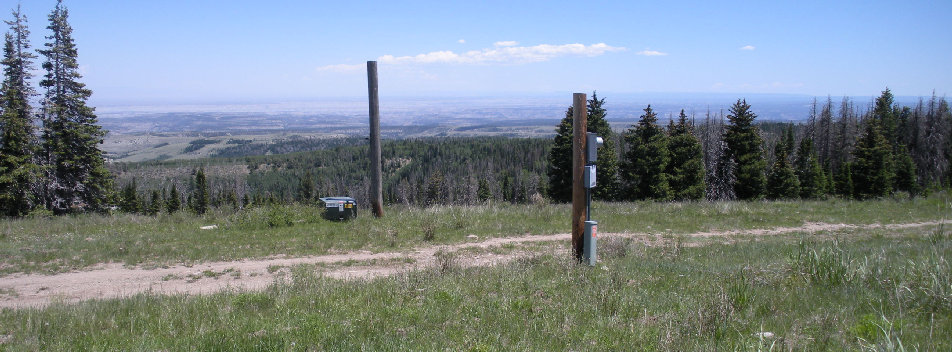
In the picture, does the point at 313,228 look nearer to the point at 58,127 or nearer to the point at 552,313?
the point at 552,313

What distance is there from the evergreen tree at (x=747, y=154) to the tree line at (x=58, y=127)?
45699mm

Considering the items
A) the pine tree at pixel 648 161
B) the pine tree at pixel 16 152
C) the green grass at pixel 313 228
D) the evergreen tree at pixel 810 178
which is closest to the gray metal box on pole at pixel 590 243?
the green grass at pixel 313 228

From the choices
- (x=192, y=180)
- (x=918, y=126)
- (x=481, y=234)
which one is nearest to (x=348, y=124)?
(x=192, y=180)

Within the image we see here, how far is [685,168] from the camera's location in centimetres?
4381

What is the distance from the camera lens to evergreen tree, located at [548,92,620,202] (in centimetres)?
4078

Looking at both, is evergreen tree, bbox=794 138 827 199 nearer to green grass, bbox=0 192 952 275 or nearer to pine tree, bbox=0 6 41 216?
green grass, bbox=0 192 952 275

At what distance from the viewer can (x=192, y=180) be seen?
120 m

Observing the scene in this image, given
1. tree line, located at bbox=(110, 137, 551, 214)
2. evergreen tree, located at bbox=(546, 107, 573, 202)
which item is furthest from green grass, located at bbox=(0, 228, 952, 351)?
tree line, located at bbox=(110, 137, 551, 214)

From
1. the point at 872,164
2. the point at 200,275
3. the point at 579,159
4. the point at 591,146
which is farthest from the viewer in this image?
the point at 872,164

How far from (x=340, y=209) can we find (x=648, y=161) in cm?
3382

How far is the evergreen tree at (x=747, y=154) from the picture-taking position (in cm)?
4394

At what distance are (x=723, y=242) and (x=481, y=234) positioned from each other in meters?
5.77

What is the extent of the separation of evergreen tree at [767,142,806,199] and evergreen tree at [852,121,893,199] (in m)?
5.53

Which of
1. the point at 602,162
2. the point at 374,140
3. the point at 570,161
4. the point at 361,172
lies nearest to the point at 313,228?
the point at 374,140
